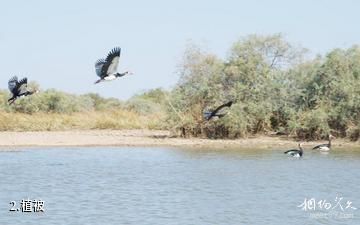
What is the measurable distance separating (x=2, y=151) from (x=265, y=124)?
10782 millimetres

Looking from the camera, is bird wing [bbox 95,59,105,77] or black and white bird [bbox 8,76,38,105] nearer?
bird wing [bbox 95,59,105,77]

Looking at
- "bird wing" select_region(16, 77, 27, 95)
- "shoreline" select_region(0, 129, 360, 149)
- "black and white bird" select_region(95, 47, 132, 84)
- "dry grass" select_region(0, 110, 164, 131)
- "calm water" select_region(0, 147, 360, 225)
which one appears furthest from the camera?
"dry grass" select_region(0, 110, 164, 131)

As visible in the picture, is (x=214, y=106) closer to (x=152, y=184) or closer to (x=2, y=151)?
(x=2, y=151)

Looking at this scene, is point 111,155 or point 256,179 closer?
point 256,179

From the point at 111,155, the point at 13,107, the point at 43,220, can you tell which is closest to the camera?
the point at 43,220

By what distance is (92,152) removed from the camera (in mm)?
29125

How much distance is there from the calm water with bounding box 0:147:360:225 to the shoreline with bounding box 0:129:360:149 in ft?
6.62

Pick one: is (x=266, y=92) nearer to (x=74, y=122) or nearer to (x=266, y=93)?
(x=266, y=93)

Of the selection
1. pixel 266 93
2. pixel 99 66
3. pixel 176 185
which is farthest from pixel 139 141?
→ pixel 99 66

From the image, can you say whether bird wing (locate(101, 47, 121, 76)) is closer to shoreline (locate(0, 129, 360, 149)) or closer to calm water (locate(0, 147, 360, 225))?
calm water (locate(0, 147, 360, 225))

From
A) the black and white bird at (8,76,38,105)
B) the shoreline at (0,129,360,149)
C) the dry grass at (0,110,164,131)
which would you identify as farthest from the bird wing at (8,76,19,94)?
the dry grass at (0,110,164,131)

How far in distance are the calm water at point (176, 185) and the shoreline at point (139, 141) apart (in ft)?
6.62

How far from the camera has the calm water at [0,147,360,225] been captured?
15008 mm

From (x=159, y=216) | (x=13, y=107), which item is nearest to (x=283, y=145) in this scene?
(x=159, y=216)
